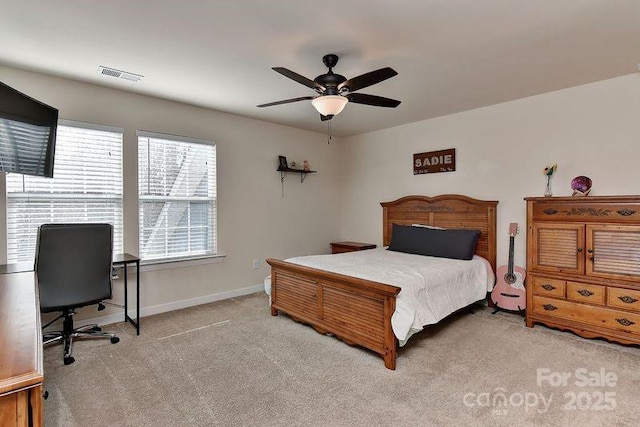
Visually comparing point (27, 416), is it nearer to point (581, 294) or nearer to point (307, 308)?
point (307, 308)

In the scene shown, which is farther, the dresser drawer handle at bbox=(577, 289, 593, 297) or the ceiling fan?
the dresser drawer handle at bbox=(577, 289, 593, 297)

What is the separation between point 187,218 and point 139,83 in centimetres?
159

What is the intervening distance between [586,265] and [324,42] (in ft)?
9.91

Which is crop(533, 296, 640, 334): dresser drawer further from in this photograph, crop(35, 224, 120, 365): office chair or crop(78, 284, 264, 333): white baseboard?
crop(35, 224, 120, 365): office chair

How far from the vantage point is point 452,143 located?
439 cm

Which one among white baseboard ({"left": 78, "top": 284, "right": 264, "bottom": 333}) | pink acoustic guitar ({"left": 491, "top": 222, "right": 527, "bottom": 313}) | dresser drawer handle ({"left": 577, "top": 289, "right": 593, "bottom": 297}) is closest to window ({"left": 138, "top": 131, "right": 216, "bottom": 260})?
white baseboard ({"left": 78, "top": 284, "right": 264, "bottom": 333})

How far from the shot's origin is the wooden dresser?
281cm

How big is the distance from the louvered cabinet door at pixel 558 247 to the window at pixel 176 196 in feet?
12.1

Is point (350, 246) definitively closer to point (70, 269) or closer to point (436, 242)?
point (436, 242)

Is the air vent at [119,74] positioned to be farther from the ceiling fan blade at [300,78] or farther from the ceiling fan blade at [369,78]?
the ceiling fan blade at [369,78]

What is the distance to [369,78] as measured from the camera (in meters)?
2.33

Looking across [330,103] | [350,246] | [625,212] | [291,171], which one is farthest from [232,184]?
[625,212]

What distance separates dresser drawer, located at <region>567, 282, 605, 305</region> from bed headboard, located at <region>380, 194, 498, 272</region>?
3.05 feet

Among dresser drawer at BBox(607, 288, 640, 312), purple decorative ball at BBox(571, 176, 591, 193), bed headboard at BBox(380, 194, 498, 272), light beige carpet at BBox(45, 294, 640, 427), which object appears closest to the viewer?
light beige carpet at BBox(45, 294, 640, 427)
